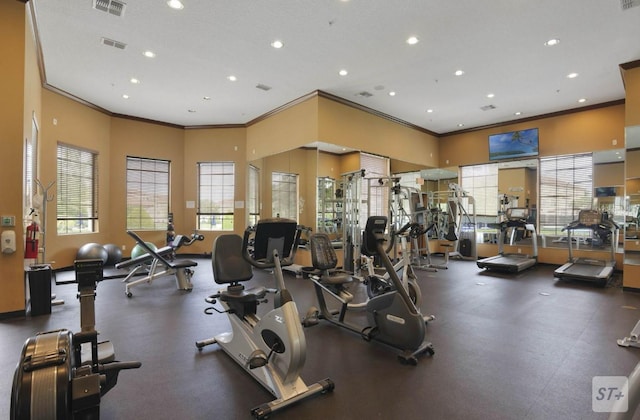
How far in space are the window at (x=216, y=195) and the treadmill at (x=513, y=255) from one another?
702cm

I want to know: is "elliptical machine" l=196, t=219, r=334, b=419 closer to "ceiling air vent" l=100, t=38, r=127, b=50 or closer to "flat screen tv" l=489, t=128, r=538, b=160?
"ceiling air vent" l=100, t=38, r=127, b=50

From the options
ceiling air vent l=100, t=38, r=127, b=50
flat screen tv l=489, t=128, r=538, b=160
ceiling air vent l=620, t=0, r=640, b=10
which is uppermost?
ceiling air vent l=620, t=0, r=640, b=10

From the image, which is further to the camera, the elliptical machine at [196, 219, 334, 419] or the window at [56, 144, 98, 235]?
the window at [56, 144, 98, 235]

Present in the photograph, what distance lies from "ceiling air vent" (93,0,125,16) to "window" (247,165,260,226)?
5.01 m

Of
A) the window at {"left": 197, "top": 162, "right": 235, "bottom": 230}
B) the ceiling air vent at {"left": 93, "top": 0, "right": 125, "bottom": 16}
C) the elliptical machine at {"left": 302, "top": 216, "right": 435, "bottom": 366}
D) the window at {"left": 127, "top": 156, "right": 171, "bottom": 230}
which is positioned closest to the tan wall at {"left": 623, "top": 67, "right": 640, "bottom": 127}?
the elliptical machine at {"left": 302, "top": 216, "right": 435, "bottom": 366}

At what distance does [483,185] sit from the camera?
32.1 feet

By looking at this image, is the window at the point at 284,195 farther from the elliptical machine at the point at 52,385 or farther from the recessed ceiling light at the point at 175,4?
the elliptical machine at the point at 52,385

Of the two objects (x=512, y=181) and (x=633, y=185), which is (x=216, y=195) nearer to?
(x=512, y=181)

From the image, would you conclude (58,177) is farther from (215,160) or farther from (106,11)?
(106,11)

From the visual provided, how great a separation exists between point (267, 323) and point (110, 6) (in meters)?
4.50

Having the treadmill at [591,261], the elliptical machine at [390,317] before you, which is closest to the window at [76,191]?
the elliptical machine at [390,317]

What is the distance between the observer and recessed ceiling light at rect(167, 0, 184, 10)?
4012mm

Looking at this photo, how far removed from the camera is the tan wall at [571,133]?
7.52m

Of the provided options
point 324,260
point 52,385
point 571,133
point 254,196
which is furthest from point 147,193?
point 571,133
